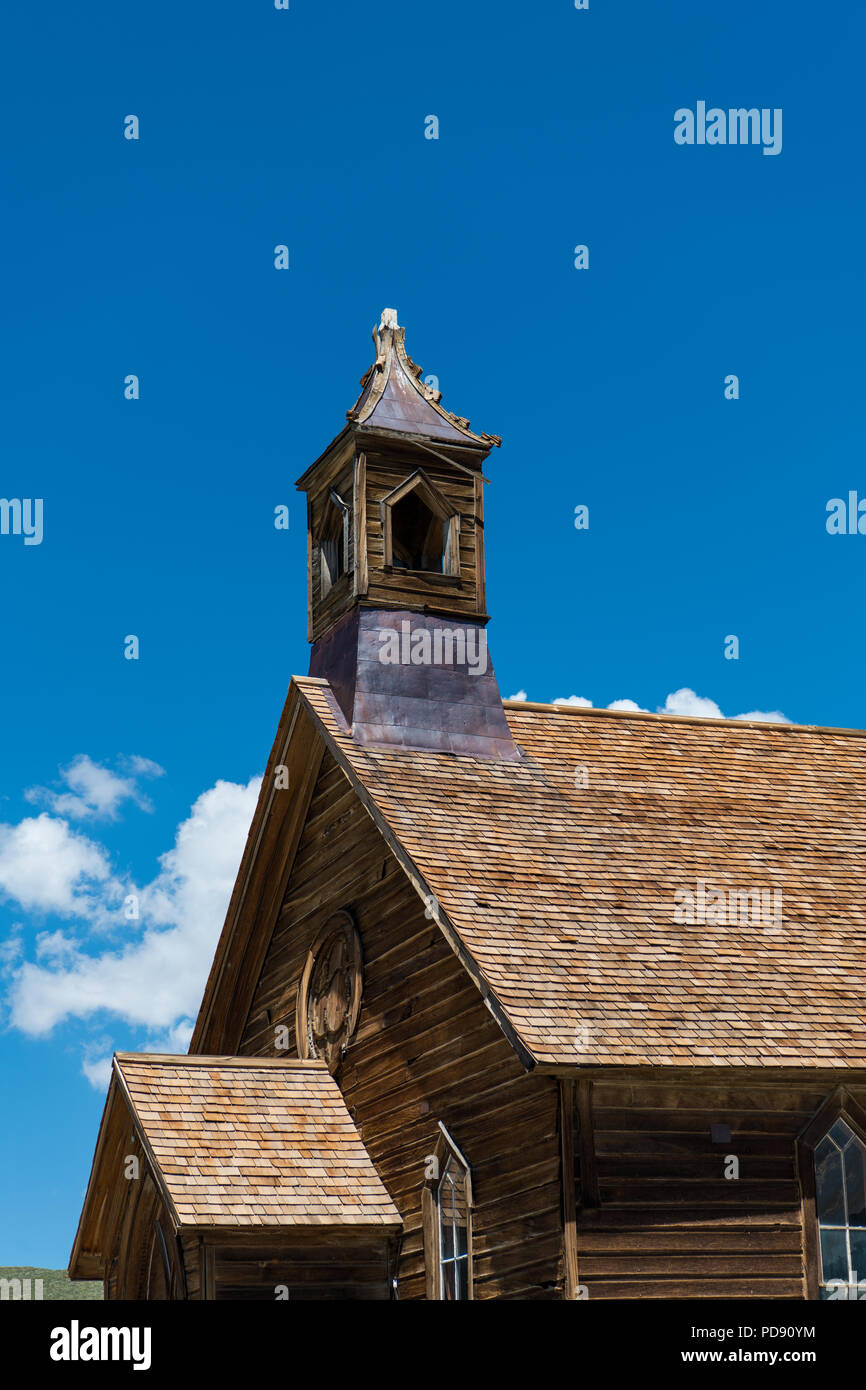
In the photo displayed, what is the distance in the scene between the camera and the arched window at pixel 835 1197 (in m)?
16.5

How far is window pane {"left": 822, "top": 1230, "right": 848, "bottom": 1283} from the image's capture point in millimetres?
16531

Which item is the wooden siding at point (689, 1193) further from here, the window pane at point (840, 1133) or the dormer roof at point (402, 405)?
the dormer roof at point (402, 405)

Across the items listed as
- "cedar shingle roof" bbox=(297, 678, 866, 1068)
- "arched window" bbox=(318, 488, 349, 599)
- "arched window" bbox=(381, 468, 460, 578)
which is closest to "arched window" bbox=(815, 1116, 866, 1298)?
"cedar shingle roof" bbox=(297, 678, 866, 1068)

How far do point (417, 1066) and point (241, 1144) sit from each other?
200 centimetres

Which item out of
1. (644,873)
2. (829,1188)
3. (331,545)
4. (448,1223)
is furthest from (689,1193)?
(331,545)

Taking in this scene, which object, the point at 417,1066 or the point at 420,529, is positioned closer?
the point at 417,1066

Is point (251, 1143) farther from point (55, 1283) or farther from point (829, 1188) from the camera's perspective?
point (55, 1283)

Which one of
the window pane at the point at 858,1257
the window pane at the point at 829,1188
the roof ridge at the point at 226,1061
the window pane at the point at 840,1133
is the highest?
the roof ridge at the point at 226,1061

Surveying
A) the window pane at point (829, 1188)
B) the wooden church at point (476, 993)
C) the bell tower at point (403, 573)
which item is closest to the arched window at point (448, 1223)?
the wooden church at point (476, 993)

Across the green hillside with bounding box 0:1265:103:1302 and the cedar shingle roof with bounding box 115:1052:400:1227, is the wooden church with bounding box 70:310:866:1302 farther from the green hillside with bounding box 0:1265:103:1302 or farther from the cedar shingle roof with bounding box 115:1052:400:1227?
the green hillside with bounding box 0:1265:103:1302

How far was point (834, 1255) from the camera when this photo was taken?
16594 millimetres

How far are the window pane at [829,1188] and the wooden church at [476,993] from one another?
0.09 ft

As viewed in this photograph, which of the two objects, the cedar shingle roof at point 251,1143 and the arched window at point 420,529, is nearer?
the cedar shingle roof at point 251,1143
